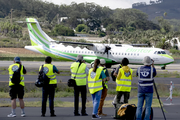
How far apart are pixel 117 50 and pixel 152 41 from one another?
47.0 m

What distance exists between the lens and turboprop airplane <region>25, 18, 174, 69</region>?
29989 mm

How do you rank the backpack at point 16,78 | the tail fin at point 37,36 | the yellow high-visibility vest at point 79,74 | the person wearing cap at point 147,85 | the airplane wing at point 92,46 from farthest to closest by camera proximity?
1. the tail fin at point 37,36
2. the airplane wing at point 92,46
3. the yellow high-visibility vest at point 79,74
4. the backpack at point 16,78
5. the person wearing cap at point 147,85

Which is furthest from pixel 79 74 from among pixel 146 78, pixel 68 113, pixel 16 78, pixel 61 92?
pixel 61 92

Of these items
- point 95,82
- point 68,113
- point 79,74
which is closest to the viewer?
point 95,82

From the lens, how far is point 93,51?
1275 inches

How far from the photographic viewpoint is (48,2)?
19112cm

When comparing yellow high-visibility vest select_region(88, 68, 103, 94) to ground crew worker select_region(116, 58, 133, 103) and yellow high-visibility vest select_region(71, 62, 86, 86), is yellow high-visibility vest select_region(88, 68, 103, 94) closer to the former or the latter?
yellow high-visibility vest select_region(71, 62, 86, 86)

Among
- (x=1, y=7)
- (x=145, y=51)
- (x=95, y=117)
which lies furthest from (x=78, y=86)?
(x=1, y=7)

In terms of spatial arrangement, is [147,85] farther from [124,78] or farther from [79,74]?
[79,74]

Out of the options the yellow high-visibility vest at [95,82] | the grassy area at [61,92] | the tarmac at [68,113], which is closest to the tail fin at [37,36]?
the grassy area at [61,92]

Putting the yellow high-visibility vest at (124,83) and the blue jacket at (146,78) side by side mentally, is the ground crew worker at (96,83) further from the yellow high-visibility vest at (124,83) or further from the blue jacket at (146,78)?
the blue jacket at (146,78)

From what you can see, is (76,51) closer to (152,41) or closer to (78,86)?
(78,86)

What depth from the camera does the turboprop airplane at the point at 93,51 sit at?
30.0m

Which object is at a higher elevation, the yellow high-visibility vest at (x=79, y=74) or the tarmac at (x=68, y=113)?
the yellow high-visibility vest at (x=79, y=74)
